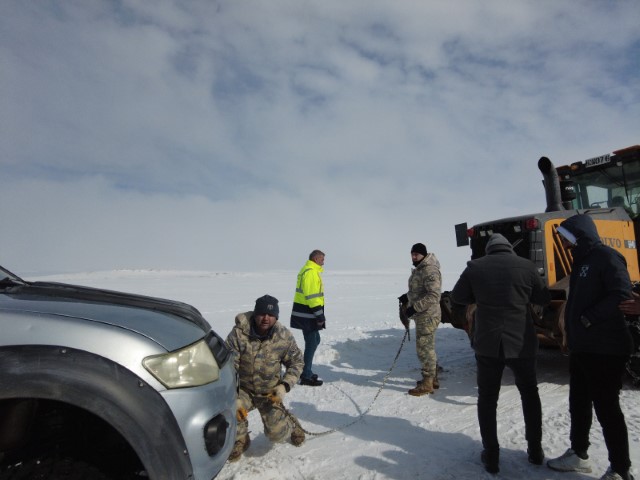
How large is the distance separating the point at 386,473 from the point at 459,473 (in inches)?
20.0

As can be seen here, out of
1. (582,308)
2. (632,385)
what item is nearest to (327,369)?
(632,385)

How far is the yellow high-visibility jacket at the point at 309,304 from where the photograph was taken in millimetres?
5668

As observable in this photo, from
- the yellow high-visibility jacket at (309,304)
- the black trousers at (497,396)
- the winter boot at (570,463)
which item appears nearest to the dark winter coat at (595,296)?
the black trousers at (497,396)

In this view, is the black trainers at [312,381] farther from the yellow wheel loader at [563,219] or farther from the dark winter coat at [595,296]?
the dark winter coat at [595,296]

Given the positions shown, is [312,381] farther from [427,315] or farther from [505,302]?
[505,302]

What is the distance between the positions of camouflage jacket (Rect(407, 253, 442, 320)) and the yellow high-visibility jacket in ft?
4.09

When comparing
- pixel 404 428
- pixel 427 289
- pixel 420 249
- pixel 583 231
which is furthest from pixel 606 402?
pixel 420 249

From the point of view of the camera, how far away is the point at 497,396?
3045 millimetres

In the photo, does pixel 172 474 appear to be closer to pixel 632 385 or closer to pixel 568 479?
pixel 568 479

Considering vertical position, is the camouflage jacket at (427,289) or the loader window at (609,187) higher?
the loader window at (609,187)

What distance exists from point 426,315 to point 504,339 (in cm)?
198

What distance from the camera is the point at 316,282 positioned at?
19.0ft

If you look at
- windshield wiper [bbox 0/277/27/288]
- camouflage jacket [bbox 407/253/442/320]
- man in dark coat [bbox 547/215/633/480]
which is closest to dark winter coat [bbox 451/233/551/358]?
man in dark coat [bbox 547/215/633/480]

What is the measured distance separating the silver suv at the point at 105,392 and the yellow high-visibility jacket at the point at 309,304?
348 centimetres
